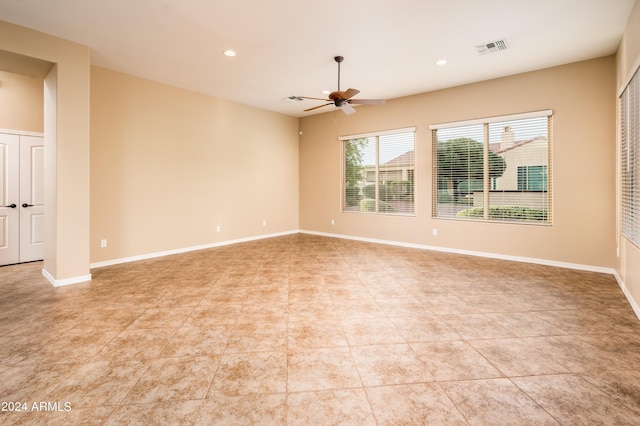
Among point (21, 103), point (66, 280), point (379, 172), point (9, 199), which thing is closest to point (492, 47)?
point (379, 172)

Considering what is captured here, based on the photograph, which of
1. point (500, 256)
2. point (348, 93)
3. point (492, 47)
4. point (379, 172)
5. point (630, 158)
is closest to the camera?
point (630, 158)

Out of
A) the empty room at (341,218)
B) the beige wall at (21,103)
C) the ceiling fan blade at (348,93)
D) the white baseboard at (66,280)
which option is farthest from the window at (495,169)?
the beige wall at (21,103)

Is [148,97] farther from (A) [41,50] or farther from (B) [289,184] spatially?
(B) [289,184]

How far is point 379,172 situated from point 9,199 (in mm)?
6772

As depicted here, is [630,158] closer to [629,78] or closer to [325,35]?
[629,78]

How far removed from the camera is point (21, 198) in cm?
509

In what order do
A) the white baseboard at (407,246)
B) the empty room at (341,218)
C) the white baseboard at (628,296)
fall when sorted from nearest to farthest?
the empty room at (341,218) → the white baseboard at (628,296) → the white baseboard at (407,246)

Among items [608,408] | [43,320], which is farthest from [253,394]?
[43,320]

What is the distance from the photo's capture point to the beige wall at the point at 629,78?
9.96 ft

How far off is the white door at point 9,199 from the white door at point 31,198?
0.05m

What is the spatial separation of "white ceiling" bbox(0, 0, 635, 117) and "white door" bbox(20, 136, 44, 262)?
2.05 metres

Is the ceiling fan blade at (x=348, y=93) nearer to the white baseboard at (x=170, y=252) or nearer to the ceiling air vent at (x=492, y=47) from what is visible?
the ceiling air vent at (x=492, y=47)

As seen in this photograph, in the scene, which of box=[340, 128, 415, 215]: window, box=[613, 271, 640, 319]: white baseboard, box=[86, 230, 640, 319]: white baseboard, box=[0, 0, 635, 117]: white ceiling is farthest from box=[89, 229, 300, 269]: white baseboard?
box=[613, 271, 640, 319]: white baseboard

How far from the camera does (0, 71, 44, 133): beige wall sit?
16.0 ft
